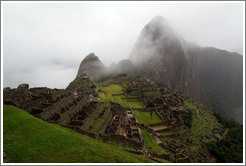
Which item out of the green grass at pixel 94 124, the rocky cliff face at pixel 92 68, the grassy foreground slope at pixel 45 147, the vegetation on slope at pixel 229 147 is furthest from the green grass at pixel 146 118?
the rocky cliff face at pixel 92 68

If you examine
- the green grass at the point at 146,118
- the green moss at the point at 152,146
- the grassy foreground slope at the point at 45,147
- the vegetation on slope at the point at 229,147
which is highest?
the grassy foreground slope at the point at 45,147

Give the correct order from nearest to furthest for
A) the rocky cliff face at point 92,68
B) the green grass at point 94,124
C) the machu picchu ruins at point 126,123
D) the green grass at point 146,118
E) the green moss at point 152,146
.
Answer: the machu picchu ruins at point 126,123 → the green grass at point 94,124 → the green moss at point 152,146 → the green grass at point 146,118 → the rocky cliff face at point 92,68

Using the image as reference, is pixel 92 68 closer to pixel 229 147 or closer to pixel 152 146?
pixel 229 147

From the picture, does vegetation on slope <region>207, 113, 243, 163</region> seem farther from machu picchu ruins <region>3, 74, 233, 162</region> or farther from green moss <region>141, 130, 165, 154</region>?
green moss <region>141, 130, 165, 154</region>

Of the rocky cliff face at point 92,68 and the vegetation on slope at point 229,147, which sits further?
the rocky cliff face at point 92,68

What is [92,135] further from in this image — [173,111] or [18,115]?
[173,111]

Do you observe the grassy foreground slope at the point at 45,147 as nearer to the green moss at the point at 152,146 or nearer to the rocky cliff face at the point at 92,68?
the green moss at the point at 152,146

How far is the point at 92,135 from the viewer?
20547mm

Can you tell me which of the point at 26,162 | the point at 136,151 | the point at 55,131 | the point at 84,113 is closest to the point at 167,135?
the point at 136,151

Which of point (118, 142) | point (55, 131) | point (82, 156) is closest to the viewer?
point (82, 156)

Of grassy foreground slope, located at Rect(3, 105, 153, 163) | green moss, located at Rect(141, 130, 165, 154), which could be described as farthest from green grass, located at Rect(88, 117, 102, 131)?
green moss, located at Rect(141, 130, 165, 154)

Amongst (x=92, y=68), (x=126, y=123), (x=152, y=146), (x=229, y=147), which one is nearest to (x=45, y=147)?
(x=126, y=123)

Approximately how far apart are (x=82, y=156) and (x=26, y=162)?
170 inches

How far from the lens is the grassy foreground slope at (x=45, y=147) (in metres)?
11.0
